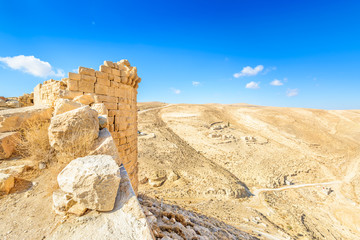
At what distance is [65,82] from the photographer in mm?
4633

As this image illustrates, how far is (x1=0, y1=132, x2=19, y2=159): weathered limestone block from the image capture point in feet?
9.96

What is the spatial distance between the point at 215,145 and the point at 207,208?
8883 mm

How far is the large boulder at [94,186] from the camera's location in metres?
1.71

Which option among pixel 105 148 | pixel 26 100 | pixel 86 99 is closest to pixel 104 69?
pixel 86 99

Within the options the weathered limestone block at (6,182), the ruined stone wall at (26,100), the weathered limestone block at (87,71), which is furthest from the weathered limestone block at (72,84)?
the ruined stone wall at (26,100)

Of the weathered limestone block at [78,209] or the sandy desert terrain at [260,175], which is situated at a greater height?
the weathered limestone block at [78,209]

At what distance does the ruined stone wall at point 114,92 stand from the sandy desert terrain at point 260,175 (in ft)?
14.8

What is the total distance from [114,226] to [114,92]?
4.08 meters

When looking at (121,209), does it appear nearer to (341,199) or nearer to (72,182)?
(72,182)

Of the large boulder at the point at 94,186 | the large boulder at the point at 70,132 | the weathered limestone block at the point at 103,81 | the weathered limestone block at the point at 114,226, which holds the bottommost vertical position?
the weathered limestone block at the point at 114,226

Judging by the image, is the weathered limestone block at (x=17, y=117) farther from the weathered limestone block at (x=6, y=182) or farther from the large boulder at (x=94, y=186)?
the large boulder at (x=94, y=186)

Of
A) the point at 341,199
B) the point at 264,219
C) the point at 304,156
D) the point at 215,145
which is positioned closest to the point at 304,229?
the point at 264,219

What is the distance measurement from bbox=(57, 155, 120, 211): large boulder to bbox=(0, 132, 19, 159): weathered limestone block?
7.31 ft

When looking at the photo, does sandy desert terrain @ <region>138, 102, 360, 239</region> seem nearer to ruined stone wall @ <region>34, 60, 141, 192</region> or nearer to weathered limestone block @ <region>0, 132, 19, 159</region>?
ruined stone wall @ <region>34, 60, 141, 192</region>
